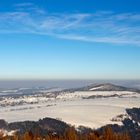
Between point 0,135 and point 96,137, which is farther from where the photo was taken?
point 96,137

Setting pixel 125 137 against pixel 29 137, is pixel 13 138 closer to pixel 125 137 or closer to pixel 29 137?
pixel 29 137

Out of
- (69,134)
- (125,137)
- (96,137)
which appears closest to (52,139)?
(69,134)

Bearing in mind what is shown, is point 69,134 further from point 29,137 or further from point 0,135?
point 0,135

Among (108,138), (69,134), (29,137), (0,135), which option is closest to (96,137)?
(108,138)

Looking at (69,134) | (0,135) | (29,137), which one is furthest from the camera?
(69,134)

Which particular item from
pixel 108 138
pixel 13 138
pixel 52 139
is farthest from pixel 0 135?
pixel 108 138

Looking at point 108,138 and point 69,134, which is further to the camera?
point 69,134

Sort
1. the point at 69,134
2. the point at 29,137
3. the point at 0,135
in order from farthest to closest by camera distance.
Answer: the point at 69,134 < the point at 29,137 < the point at 0,135

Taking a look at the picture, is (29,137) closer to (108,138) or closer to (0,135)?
(0,135)
